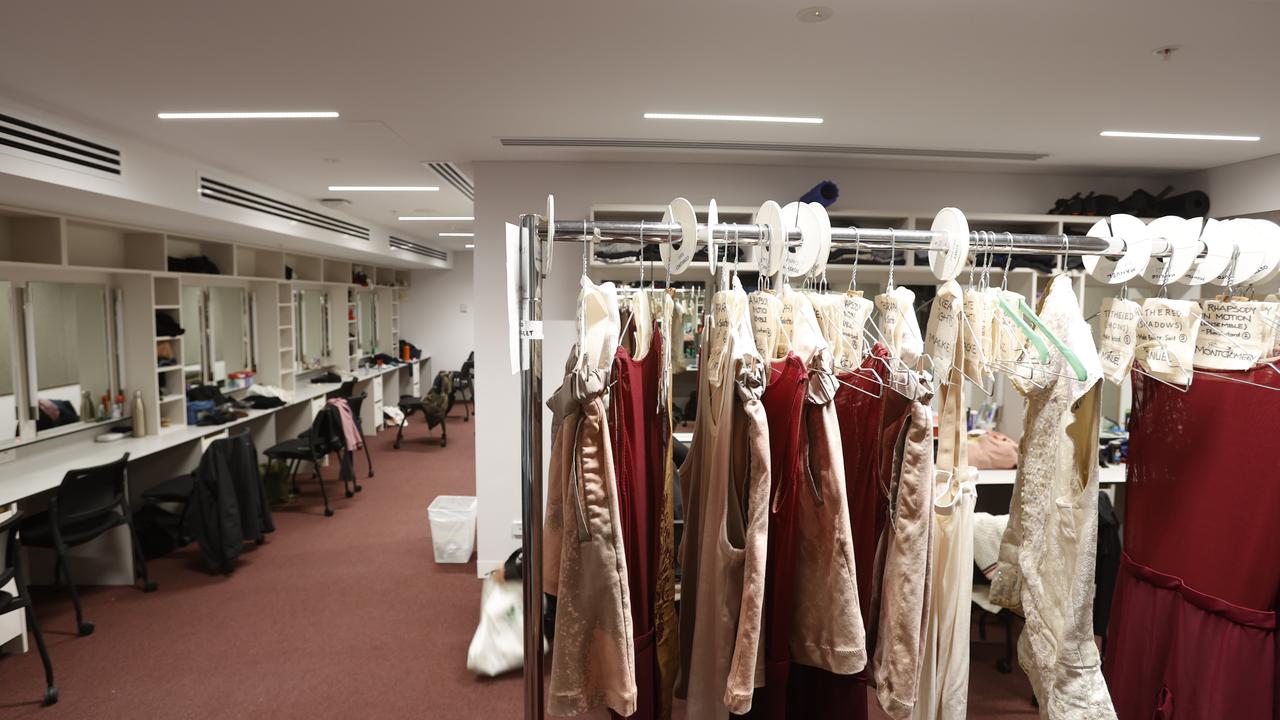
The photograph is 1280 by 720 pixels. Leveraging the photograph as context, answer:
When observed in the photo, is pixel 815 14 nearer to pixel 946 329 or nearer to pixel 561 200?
pixel 946 329

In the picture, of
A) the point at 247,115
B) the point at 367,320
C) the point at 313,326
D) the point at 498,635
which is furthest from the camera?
the point at 367,320

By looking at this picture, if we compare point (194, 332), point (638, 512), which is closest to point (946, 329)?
point (638, 512)

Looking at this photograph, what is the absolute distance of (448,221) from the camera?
677 cm

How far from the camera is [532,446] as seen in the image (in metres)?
1.23

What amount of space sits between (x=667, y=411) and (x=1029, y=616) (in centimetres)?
82

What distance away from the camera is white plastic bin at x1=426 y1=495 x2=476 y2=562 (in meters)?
4.24

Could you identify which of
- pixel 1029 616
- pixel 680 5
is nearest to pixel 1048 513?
pixel 1029 616

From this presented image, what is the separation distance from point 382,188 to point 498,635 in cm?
334

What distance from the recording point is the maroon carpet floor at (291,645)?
281cm

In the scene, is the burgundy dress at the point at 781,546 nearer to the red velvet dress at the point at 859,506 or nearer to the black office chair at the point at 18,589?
the red velvet dress at the point at 859,506

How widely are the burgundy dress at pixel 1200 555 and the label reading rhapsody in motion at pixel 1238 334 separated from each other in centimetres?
4

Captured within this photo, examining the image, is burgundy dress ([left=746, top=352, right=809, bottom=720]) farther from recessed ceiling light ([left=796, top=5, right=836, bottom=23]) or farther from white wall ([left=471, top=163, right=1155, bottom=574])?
white wall ([left=471, top=163, right=1155, bottom=574])

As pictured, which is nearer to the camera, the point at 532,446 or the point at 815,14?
the point at 532,446

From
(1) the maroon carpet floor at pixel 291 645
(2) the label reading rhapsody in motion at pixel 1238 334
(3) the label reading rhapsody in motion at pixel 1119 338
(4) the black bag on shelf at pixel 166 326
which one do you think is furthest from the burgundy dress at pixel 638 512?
(4) the black bag on shelf at pixel 166 326
